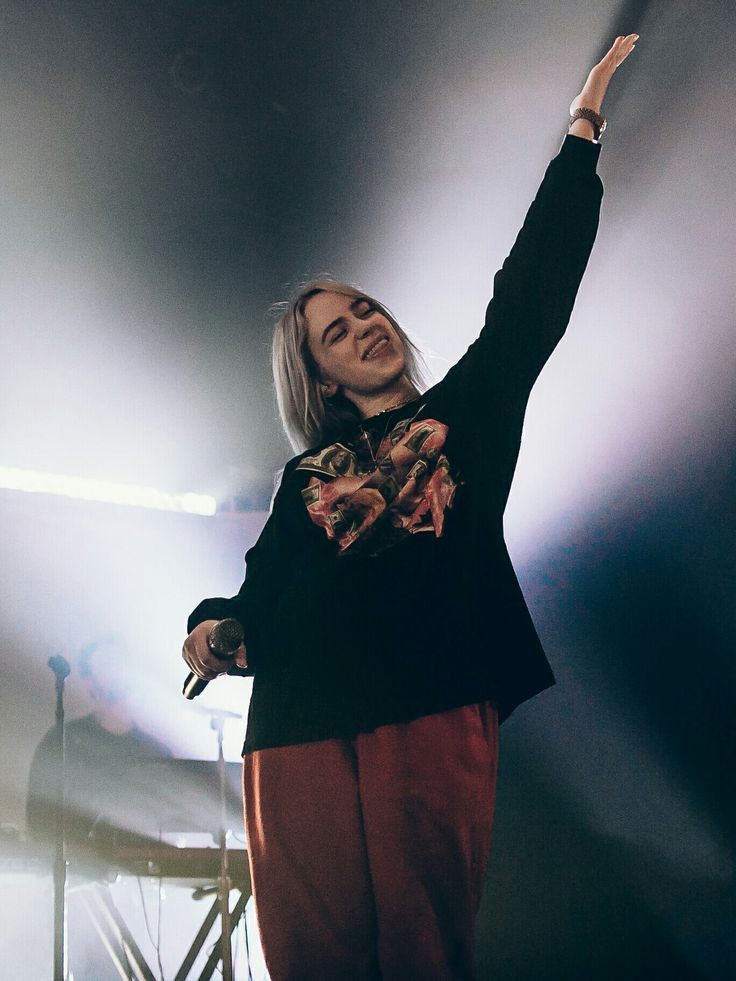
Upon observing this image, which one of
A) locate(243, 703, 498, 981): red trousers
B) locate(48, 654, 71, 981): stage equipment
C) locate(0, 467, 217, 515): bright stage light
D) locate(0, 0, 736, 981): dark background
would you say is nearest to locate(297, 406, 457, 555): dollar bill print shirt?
locate(243, 703, 498, 981): red trousers

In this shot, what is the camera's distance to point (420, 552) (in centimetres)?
103

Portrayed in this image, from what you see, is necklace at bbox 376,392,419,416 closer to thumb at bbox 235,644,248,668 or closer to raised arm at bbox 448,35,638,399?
raised arm at bbox 448,35,638,399

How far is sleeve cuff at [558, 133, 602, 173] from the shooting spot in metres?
1.13

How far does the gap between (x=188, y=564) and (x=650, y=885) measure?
2.69 metres

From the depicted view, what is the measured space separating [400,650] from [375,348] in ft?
1.67

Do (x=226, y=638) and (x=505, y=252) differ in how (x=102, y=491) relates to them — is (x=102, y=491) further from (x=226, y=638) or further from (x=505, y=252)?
(x=226, y=638)

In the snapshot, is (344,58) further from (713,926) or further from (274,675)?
(713,926)

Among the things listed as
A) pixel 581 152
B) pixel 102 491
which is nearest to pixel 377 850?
pixel 581 152

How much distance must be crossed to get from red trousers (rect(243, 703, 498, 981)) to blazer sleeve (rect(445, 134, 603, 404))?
0.41 m

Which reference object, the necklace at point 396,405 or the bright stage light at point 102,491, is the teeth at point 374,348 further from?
the bright stage light at point 102,491

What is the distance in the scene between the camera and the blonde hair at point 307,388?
4.50 feet

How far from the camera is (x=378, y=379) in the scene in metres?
1.31

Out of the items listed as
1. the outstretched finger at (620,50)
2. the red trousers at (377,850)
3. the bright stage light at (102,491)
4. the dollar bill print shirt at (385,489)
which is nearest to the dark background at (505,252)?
the bright stage light at (102,491)

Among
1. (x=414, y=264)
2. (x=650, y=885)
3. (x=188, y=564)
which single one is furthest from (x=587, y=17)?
(x=188, y=564)
